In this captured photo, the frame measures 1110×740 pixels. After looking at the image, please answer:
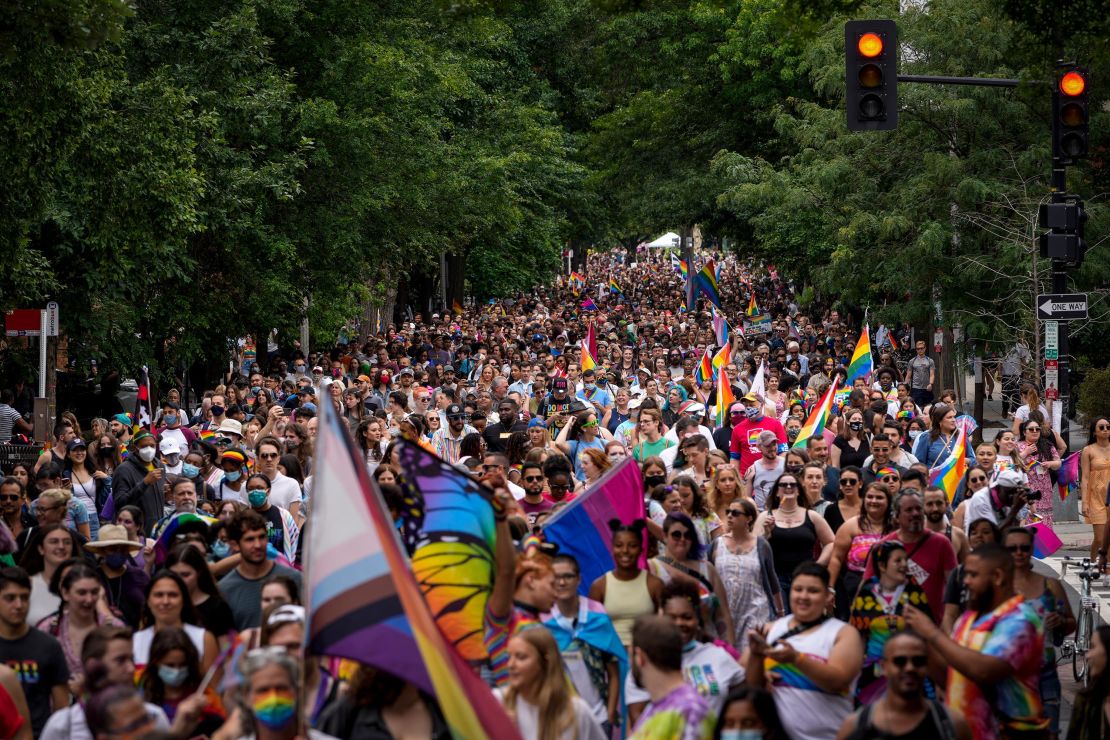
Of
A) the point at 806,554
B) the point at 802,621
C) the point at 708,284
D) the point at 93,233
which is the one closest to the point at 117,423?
the point at 93,233

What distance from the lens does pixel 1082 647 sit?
1159cm

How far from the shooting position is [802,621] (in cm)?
746

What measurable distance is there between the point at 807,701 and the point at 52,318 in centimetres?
1597

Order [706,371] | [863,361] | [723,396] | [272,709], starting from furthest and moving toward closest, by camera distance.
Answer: [706,371] → [863,361] → [723,396] → [272,709]

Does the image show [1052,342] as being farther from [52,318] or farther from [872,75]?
[52,318]

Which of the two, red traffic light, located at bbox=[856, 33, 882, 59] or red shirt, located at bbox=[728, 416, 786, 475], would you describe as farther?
red shirt, located at bbox=[728, 416, 786, 475]

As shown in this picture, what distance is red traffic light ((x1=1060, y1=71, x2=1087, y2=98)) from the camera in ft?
A: 50.7

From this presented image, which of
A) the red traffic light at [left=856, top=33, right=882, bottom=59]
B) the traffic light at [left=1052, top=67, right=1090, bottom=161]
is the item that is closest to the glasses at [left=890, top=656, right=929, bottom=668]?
the red traffic light at [left=856, top=33, right=882, bottom=59]

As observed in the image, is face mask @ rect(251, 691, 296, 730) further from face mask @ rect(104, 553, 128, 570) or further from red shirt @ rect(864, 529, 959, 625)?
red shirt @ rect(864, 529, 959, 625)

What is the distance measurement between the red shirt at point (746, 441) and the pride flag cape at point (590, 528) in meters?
6.31

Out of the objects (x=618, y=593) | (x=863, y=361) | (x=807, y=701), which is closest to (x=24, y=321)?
(x=863, y=361)

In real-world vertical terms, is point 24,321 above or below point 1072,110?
below

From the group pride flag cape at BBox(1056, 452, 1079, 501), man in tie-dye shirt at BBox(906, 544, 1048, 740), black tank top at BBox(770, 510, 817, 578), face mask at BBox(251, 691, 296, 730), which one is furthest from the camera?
pride flag cape at BBox(1056, 452, 1079, 501)

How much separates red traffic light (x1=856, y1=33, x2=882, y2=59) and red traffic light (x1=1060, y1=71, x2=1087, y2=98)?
1.81 metres
